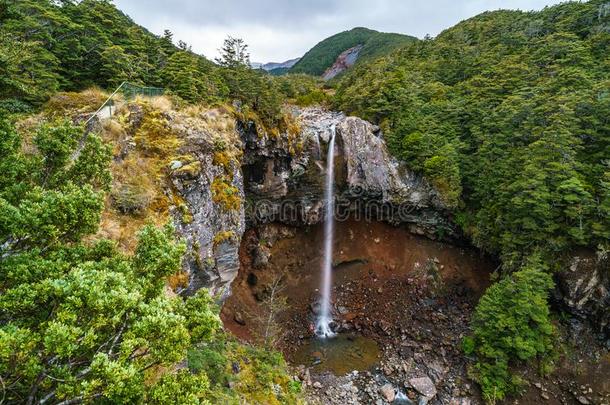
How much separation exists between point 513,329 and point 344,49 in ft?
307

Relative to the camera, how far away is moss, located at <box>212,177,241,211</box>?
14461mm

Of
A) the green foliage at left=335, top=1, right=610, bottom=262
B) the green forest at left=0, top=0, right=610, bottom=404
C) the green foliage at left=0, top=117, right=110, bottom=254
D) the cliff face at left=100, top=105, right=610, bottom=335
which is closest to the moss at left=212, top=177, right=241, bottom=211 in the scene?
the cliff face at left=100, top=105, right=610, bottom=335

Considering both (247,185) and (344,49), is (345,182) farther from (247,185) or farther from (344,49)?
(344,49)

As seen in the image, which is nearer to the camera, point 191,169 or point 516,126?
point 191,169

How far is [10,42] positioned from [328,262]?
20335 millimetres

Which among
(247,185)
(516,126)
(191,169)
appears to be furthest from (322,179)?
(516,126)

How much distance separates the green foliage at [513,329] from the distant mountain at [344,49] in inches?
2688

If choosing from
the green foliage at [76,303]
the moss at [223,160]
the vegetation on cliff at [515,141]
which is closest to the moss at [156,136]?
the moss at [223,160]

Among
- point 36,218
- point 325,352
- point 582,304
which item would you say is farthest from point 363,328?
point 36,218

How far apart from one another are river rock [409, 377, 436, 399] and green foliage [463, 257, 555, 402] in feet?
7.59

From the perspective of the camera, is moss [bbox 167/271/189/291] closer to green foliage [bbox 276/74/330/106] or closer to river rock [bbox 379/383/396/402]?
river rock [bbox 379/383/396/402]

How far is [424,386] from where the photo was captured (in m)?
15.5

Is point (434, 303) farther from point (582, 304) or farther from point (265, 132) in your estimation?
point (265, 132)

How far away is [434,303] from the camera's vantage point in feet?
67.8
